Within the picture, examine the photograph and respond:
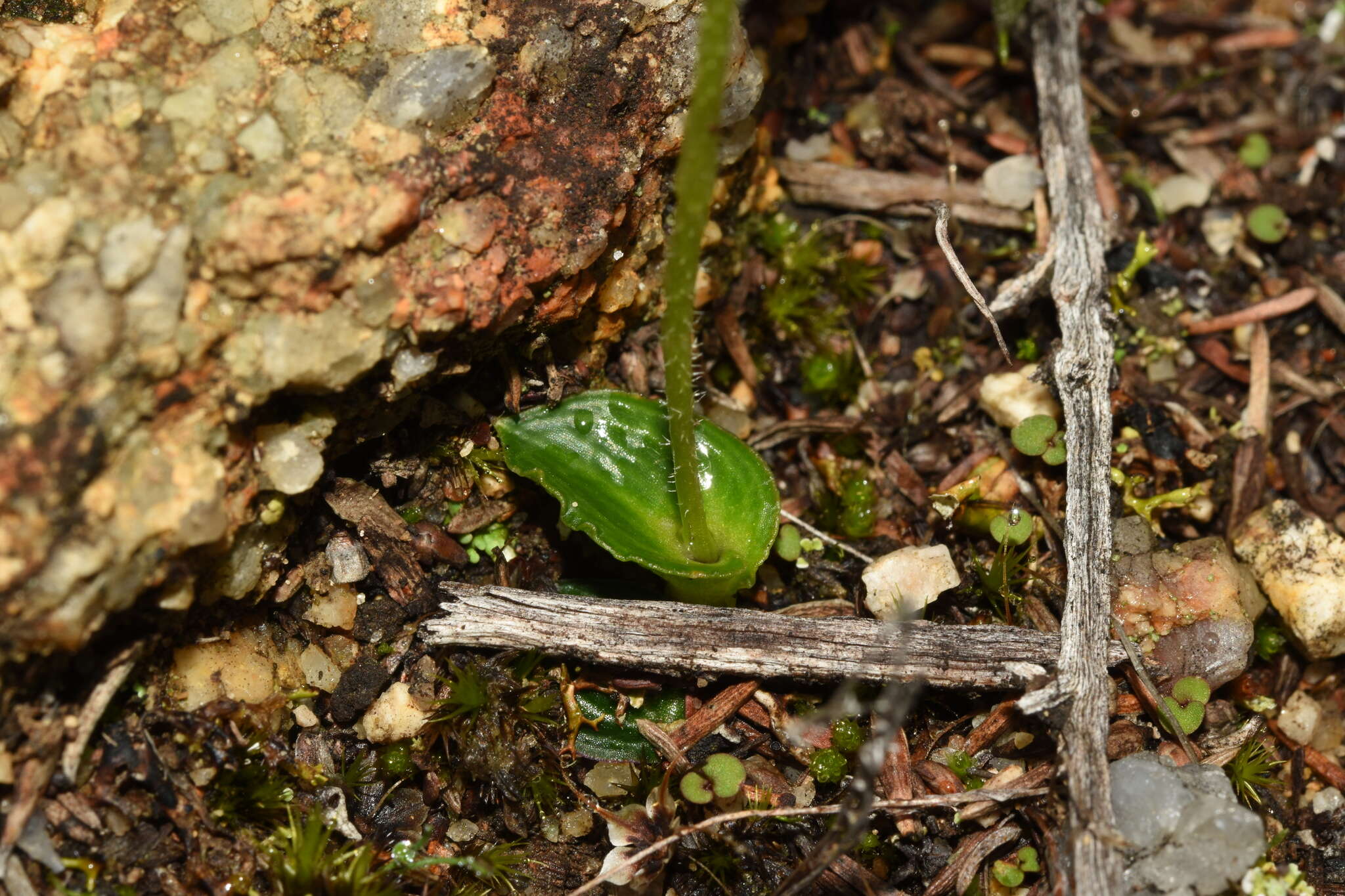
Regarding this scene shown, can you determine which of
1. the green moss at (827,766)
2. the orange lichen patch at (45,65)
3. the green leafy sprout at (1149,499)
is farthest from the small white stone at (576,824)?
the orange lichen patch at (45,65)

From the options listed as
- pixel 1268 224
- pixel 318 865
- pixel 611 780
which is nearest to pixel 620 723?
pixel 611 780

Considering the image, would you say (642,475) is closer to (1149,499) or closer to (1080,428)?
(1080,428)

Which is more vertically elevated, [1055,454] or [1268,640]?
[1055,454]

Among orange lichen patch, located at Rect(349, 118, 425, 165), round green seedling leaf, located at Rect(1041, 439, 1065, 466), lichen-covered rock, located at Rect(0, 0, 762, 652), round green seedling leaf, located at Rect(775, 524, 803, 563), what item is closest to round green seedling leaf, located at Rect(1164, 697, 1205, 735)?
round green seedling leaf, located at Rect(1041, 439, 1065, 466)

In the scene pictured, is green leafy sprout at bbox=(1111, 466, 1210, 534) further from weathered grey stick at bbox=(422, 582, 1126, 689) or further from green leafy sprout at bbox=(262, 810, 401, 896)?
green leafy sprout at bbox=(262, 810, 401, 896)

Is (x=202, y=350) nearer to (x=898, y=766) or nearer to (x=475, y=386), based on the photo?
(x=475, y=386)

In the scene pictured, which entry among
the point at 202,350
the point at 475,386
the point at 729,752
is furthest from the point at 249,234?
the point at 729,752
